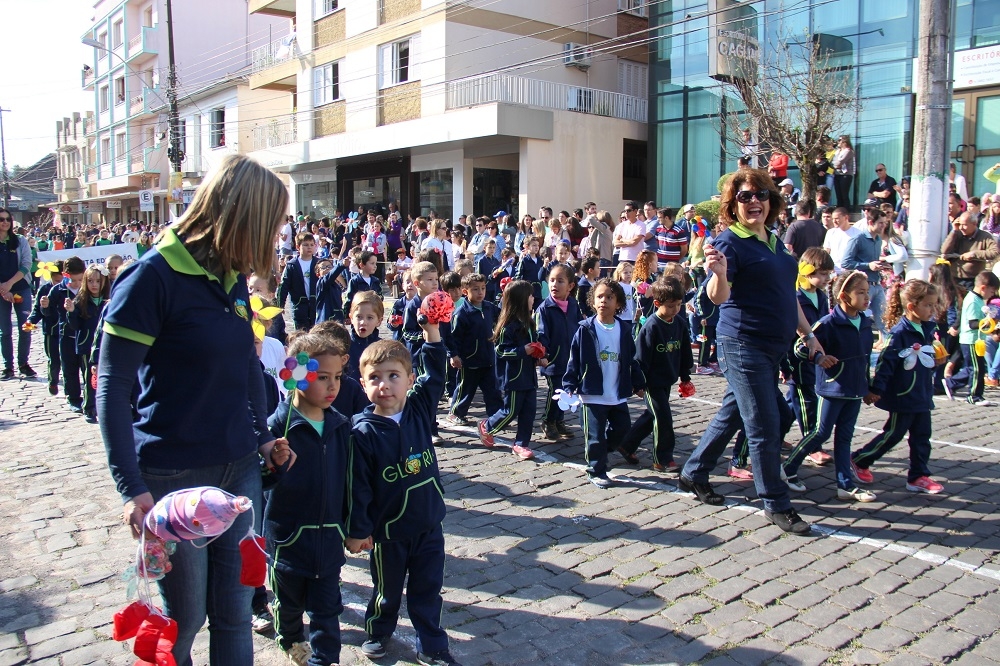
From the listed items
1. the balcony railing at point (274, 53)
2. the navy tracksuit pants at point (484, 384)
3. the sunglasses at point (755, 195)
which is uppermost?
the balcony railing at point (274, 53)

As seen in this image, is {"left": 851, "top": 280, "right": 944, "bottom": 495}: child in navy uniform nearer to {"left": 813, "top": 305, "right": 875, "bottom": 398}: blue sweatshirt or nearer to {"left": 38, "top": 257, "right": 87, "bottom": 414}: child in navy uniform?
{"left": 813, "top": 305, "right": 875, "bottom": 398}: blue sweatshirt

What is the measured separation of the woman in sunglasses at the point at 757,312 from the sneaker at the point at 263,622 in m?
2.93

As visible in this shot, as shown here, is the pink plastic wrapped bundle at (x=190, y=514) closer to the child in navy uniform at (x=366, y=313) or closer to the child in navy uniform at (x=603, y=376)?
the child in navy uniform at (x=603, y=376)

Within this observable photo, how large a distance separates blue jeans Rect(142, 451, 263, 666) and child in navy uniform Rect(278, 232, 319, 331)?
7.88 m

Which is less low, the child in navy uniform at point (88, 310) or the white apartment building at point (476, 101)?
the white apartment building at point (476, 101)

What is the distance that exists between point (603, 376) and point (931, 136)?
21.1 ft

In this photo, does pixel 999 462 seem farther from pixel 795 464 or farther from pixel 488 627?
pixel 488 627

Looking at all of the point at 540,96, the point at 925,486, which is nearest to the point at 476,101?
the point at 540,96

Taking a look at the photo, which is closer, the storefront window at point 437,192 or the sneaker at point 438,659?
the sneaker at point 438,659

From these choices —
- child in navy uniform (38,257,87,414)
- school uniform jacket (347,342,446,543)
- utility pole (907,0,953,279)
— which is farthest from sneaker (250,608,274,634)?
utility pole (907,0,953,279)

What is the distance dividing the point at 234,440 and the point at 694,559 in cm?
292

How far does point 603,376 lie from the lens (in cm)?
596

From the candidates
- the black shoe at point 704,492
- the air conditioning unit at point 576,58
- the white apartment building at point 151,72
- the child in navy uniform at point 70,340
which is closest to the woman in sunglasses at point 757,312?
the black shoe at point 704,492

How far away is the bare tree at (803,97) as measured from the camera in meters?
15.5
